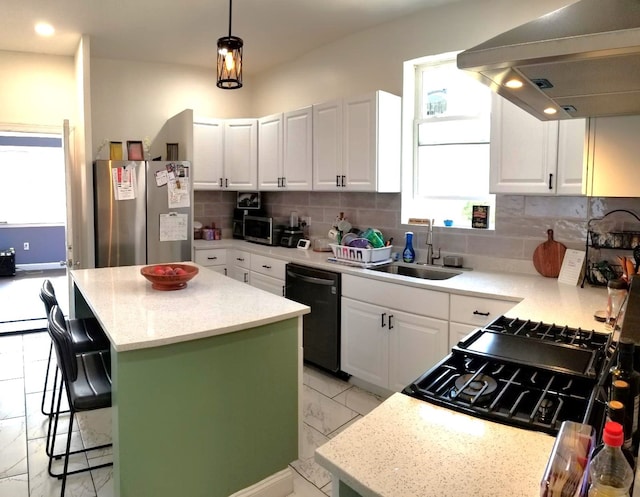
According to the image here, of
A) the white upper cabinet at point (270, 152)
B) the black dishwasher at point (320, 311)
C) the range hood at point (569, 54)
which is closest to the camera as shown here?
the range hood at point (569, 54)

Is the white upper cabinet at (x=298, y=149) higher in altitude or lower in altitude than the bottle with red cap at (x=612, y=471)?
higher

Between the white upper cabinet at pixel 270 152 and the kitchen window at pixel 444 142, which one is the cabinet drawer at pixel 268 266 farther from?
the kitchen window at pixel 444 142

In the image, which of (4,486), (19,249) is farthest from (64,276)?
(4,486)

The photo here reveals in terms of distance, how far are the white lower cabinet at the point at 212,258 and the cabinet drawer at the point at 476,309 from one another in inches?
107

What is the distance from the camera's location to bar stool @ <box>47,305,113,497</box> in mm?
2020

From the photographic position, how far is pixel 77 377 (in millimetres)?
2207

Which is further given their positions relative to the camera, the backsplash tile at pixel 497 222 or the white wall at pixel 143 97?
the white wall at pixel 143 97

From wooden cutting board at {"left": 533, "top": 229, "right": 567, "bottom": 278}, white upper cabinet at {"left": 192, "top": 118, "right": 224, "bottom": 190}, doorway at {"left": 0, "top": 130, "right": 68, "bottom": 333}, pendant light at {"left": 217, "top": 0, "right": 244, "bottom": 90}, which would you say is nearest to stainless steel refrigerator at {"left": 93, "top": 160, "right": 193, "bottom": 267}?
white upper cabinet at {"left": 192, "top": 118, "right": 224, "bottom": 190}

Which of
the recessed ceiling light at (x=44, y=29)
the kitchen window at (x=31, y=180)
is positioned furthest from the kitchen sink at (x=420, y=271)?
the kitchen window at (x=31, y=180)

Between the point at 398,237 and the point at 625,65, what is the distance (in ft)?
8.65

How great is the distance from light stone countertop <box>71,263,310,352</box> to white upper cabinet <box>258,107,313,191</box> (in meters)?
1.55

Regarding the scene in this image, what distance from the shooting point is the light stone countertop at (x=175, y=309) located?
1924 millimetres

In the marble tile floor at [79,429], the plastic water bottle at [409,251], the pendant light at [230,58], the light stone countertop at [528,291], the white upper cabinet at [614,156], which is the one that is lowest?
the marble tile floor at [79,429]

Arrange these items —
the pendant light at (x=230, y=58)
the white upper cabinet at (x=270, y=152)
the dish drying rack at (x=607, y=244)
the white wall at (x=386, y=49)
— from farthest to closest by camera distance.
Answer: the white upper cabinet at (x=270, y=152)
the white wall at (x=386, y=49)
the dish drying rack at (x=607, y=244)
the pendant light at (x=230, y=58)
